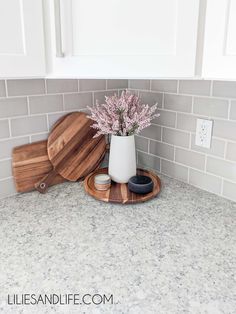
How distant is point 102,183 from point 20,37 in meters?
0.58

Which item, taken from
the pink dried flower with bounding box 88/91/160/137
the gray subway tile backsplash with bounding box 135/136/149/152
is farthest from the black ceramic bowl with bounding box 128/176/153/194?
the gray subway tile backsplash with bounding box 135/136/149/152

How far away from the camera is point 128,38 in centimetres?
78

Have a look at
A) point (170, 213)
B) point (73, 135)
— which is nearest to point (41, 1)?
point (73, 135)

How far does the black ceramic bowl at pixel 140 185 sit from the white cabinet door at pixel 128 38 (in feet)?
1.44

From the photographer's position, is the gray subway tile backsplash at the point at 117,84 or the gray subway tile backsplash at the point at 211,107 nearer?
the gray subway tile backsplash at the point at 211,107

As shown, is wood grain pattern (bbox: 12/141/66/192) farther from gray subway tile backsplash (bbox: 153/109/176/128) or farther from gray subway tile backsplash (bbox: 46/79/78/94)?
gray subway tile backsplash (bbox: 153/109/176/128)

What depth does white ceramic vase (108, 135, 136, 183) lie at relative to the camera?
1.14m

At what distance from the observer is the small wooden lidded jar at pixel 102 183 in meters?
1.14

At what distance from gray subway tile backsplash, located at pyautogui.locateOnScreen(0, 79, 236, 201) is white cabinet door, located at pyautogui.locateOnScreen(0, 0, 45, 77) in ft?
0.93

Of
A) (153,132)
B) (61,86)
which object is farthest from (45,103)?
(153,132)

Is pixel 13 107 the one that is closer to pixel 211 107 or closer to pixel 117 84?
pixel 117 84

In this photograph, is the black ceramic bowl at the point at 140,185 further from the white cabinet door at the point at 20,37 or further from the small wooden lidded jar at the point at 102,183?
the white cabinet door at the point at 20,37

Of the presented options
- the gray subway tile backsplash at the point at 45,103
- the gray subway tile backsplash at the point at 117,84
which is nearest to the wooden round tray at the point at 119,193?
the gray subway tile backsplash at the point at 45,103

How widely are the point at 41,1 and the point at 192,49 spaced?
16.7 inches
